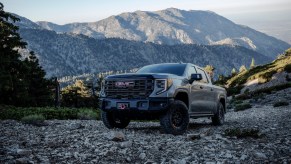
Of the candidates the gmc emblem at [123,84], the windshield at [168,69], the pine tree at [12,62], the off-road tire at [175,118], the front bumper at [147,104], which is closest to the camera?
the front bumper at [147,104]

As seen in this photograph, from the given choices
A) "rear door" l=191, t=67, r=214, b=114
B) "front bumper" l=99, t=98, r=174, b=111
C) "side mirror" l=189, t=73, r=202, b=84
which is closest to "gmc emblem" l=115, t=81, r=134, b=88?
"front bumper" l=99, t=98, r=174, b=111

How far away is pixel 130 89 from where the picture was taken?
33.6 feet

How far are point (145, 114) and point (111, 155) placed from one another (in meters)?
3.01

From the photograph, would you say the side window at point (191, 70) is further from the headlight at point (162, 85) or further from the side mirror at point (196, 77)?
the headlight at point (162, 85)

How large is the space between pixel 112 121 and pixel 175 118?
7.69ft

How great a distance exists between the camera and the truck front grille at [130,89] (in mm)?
9977

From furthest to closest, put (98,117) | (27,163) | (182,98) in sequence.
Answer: (98,117), (182,98), (27,163)

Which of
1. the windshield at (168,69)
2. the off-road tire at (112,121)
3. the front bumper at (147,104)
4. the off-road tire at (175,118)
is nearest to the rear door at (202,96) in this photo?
the windshield at (168,69)

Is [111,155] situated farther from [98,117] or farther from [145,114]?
[98,117]

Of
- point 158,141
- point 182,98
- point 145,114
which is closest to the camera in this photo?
point 158,141

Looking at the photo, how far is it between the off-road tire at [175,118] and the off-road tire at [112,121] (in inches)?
82.9

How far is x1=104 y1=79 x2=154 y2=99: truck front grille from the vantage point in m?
9.98

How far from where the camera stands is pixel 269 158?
22.6 feet

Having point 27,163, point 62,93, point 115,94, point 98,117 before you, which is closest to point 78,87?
point 62,93
